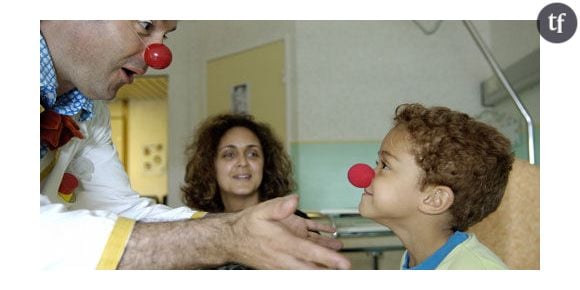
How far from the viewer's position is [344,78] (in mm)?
2027

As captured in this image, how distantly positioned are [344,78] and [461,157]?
1.33 metres

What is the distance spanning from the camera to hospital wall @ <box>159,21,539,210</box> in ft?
6.32

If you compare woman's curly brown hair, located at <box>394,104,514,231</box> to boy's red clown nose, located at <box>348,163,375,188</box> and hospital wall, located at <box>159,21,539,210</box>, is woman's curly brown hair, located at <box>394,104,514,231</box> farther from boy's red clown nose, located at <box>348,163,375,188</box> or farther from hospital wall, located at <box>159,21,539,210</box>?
hospital wall, located at <box>159,21,539,210</box>

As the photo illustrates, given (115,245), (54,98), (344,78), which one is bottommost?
(115,245)

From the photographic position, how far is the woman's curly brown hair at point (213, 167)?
1230 mm

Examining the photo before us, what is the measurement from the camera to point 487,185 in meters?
0.75

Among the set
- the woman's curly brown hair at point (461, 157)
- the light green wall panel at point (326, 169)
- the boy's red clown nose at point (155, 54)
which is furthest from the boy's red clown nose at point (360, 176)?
the light green wall panel at point (326, 169)

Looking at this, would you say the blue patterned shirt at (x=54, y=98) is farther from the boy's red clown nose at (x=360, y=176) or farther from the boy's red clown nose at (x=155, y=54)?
the boy's red clown nose at (x=360, y=176)

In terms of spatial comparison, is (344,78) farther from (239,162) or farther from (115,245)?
(115,245)

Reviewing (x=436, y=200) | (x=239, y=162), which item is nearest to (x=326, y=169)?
(x=239, y=162)

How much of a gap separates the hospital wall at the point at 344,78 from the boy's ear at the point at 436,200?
1.11 meters
